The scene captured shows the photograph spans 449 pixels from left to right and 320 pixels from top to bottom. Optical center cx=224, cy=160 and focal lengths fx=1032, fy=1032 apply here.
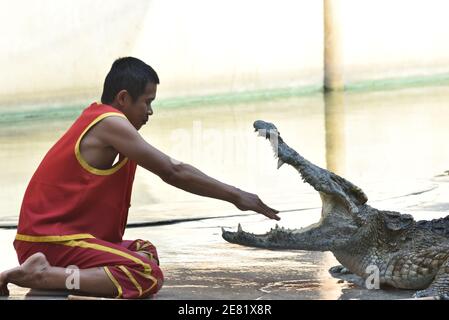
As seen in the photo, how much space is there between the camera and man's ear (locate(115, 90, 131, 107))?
3.86m

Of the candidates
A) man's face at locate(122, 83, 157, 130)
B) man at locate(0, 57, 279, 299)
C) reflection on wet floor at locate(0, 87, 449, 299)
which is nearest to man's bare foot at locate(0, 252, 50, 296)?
man at locate(0, 57, 279, 299)

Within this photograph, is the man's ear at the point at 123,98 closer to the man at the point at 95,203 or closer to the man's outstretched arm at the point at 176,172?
the man at the point at 95,203

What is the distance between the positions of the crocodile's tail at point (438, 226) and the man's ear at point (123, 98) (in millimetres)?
1292

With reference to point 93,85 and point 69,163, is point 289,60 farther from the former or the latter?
point 69,163

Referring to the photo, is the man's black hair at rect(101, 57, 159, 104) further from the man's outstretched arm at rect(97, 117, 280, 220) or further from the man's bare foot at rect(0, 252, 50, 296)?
the man's bare foot at rect(0, 252, 50, 296)

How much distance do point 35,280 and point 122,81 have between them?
803 millimetres

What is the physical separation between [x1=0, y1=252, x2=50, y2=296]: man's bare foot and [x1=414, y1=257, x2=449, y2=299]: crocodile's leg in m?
1.37

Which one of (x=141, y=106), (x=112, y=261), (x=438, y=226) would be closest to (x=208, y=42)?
(x=438, y=226)

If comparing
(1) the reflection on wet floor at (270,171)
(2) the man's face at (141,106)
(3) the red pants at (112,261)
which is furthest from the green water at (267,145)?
(3) the red pants at (112,261)

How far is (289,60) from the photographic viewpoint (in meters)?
12.2

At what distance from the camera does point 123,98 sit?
387 cm

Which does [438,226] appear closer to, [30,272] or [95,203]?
[95,203]
